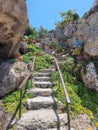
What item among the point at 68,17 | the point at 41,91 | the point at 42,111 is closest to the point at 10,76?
the point at 41,91

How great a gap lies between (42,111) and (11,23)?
3397 mm

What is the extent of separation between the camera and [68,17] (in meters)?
21.7

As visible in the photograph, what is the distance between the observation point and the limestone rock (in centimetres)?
934

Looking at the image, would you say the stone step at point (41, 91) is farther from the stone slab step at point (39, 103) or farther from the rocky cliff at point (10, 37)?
the rocky cliff at point (10, 37)

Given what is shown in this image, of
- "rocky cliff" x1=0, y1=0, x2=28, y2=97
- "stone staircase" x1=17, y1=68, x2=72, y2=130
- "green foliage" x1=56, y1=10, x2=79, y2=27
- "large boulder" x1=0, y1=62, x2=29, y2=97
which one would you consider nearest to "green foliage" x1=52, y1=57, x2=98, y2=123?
"stone staircase" x1=17, y1=68, x2=72, y2=130

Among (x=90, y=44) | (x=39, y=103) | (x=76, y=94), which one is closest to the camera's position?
(x=39, y=103)

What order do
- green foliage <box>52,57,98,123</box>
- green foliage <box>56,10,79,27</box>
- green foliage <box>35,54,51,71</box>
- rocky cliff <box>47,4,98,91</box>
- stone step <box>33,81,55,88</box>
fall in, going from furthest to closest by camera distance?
1. green foliage <box>56,10,79,27</box>
2. green foliage <box>35,54,51,71</box>
3. rocky cliff <box>47,4,98,91</box>
4. stone step <box>33,81,55,88</box>
5. green foliage <box>52,57,98,123</box>

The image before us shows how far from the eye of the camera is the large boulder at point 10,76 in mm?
8508

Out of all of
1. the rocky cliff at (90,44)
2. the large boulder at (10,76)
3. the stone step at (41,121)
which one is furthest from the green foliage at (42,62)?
the stone step at (41,121)

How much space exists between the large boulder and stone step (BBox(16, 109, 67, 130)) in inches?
79.6

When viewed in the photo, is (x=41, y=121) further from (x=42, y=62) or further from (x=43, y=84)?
(x=42, y=62)

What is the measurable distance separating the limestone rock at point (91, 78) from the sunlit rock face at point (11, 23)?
11.0 ft

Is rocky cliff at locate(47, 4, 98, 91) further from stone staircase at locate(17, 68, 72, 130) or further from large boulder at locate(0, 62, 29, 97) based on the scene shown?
large boulder at locate(0, 62, 29, 97)

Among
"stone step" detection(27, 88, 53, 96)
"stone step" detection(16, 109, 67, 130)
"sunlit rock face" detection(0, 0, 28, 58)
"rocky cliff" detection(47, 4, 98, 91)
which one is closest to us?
"stone step" detection(16, 109, 67, 130)
